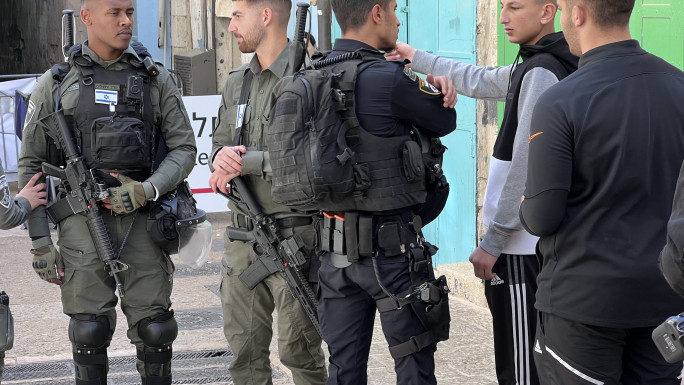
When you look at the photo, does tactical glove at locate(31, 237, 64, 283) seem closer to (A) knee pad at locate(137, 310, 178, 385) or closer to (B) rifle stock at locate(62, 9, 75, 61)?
(A) knee pad at locate(137, 310, 178, 385)

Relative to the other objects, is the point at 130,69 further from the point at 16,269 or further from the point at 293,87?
the point at 16,269

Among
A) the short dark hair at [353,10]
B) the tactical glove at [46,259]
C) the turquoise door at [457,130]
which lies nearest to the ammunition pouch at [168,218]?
the tactical glove at [46,259]

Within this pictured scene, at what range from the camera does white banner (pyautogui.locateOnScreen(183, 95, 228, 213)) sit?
9.82m

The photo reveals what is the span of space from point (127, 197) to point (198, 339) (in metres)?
1.87

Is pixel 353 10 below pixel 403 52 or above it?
above

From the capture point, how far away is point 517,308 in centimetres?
379

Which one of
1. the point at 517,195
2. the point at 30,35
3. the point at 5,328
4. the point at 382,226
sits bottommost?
the point at 5,328

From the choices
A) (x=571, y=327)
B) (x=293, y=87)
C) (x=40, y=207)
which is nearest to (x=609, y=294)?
A: (x=571, y=327)

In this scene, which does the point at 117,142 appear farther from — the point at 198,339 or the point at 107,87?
the point at 198,339

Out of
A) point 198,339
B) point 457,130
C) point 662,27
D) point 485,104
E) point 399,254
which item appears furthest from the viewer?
point 457,130

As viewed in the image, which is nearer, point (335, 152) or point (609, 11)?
point (609, 11)

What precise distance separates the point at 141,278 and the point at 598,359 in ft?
8.56

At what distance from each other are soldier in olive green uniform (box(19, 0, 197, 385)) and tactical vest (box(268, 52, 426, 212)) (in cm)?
129

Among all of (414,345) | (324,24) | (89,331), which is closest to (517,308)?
(414,345)
